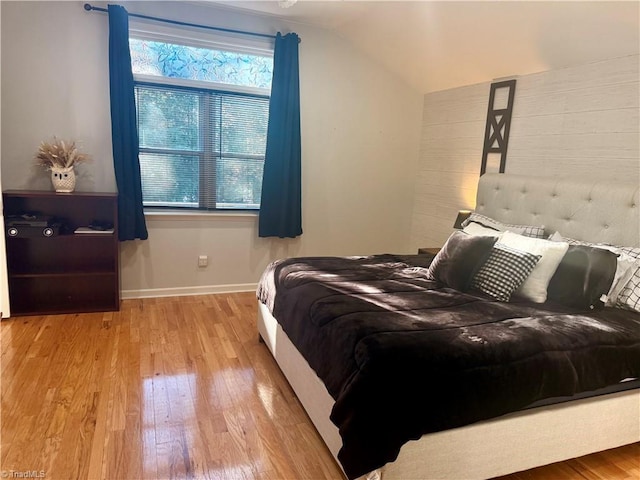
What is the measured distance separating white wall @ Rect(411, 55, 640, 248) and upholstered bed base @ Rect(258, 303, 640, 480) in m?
1.48

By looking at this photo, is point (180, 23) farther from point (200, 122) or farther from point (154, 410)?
point (154, 410)

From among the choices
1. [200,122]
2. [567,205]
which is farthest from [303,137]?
[567,205]

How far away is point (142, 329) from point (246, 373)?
1.05 metres

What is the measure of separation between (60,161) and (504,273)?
3.26 metres

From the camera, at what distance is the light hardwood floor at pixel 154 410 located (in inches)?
71.4

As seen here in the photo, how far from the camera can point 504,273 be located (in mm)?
2377

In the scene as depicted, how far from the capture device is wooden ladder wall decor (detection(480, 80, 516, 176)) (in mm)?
3433

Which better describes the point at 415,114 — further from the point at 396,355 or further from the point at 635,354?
the point at 396,355

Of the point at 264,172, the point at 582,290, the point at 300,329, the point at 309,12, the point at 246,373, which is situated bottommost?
the point at 246,373

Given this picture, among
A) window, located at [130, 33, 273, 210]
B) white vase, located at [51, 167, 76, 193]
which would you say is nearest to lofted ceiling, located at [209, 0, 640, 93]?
window, located at [130, 33, 273, 210]

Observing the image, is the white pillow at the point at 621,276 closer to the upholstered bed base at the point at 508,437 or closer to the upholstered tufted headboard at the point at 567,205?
the upholstered tufted headboard at the point at 567,205

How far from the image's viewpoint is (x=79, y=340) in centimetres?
290

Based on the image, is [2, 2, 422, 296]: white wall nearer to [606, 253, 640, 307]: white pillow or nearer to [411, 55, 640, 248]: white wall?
[411, 55, 640, 248]: white wall

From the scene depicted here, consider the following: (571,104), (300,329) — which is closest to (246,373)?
(300,329)
